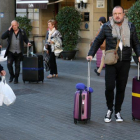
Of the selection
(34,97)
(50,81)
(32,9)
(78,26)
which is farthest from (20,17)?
(34,97)

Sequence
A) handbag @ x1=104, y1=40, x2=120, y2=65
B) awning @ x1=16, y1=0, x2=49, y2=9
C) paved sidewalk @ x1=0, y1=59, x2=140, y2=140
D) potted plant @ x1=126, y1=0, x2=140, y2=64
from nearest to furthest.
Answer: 1. paved sidewalk @ x1=0, y1=59, x2=140, y2=140
2. handbag @ x1=104, y1=40, x2=120, y2=65
3. potted plant @ x1=126, y1=0, x2=140, y2=64
4. awning @ x1=16, y1=0, x2=49, y2=9

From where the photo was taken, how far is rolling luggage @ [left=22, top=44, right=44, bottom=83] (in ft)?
41.3

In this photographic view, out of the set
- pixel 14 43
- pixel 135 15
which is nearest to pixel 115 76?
pixel 14 43

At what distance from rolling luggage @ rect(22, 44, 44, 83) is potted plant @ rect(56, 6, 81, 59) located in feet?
20.3

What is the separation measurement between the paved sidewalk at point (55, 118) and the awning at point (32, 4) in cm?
849

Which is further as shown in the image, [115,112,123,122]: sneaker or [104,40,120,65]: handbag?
[115,112,123,122]: sneaker

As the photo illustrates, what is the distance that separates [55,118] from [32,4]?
42.9ft

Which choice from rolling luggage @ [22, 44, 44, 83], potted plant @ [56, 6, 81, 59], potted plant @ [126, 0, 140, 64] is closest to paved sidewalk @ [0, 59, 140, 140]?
rolling luggage @ [22, 44, 44, 83]

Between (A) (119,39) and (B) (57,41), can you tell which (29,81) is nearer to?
(B) (57,41)

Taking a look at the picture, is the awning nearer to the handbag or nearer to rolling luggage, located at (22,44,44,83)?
rolling luggage, located at (22,44,44,83)

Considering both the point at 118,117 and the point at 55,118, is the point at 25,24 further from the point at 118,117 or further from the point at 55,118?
the point at 118,117

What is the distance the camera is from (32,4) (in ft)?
67.7

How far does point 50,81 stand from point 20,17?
9521 millimetres

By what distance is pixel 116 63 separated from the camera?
7.69 metres
